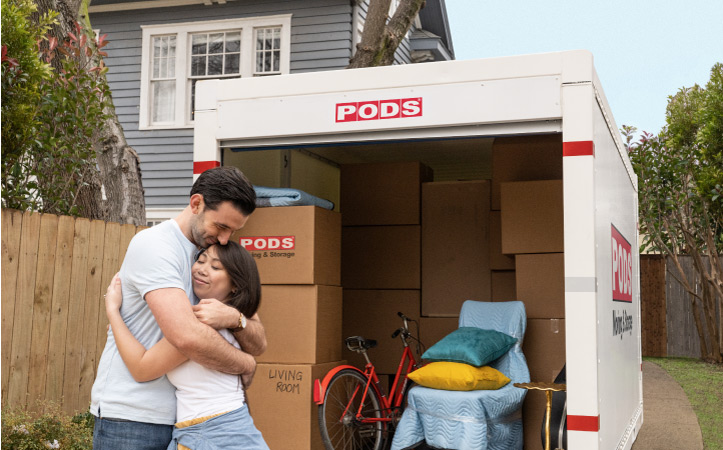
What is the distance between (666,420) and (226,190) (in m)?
7.20

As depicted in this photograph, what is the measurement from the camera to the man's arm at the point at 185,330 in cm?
201

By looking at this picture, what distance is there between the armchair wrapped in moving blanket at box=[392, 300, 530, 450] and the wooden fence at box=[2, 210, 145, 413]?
2628 mm

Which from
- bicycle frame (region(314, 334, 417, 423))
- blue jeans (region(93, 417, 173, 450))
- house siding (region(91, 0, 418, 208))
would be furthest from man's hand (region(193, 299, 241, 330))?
house siding (region(91, 0, 418, 208))

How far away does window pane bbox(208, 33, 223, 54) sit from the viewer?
12.0 metres

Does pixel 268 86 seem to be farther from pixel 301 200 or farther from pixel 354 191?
pixel 354 191

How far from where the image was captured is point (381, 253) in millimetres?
5844

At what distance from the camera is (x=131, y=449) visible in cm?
211

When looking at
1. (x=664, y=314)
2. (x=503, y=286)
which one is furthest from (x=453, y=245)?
(x=664, y=314)

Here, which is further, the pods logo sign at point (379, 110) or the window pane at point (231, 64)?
the window pane at point (231, 64)

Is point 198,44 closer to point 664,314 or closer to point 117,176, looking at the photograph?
point 117,176

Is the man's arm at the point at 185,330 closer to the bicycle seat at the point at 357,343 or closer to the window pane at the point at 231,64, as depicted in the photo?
the bicycle seat at the point at 357,343

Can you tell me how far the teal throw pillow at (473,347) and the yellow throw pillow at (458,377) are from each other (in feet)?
0.14

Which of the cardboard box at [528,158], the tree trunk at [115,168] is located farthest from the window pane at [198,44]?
the cardboard box at [528,158]

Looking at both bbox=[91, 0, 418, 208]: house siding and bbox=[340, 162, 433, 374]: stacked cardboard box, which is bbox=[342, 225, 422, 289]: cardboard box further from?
bbox=[91, 0, 418, 208]: house siding
